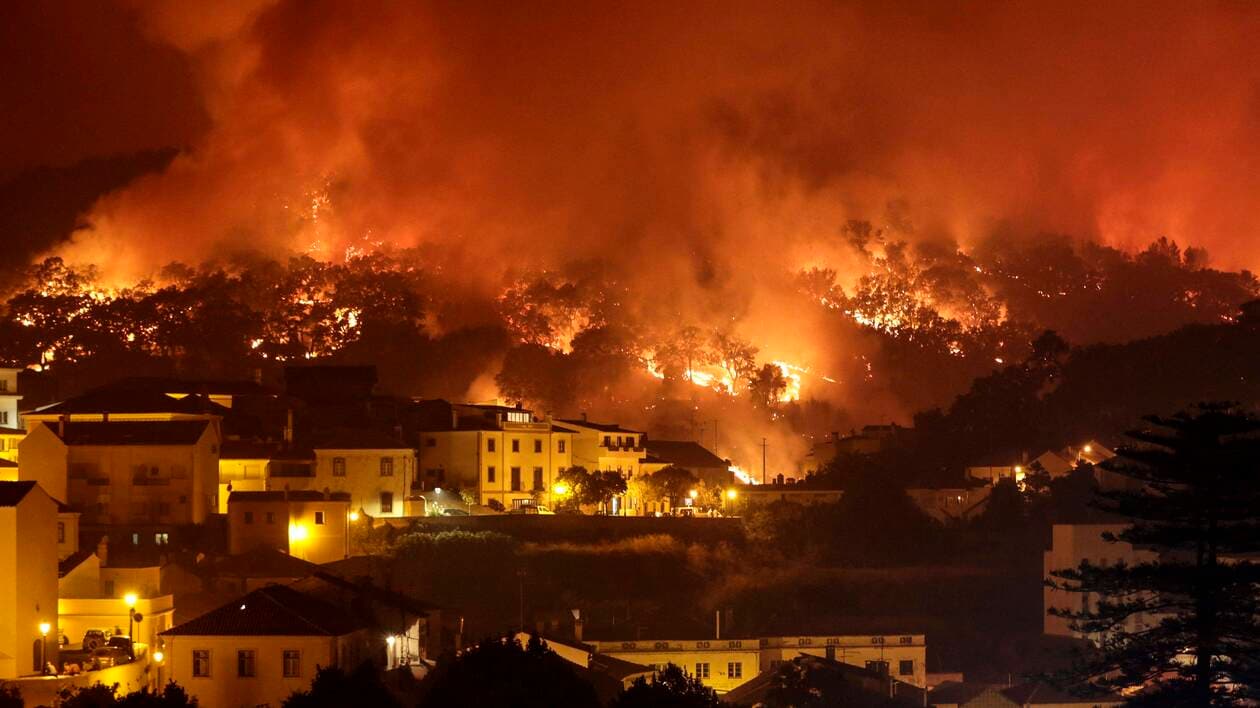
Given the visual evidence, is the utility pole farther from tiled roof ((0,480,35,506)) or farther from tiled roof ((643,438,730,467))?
tiled roof ((0,480,35,506))

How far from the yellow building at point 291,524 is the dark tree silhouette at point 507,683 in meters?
15.6

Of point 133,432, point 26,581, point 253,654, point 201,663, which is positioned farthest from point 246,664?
point 133,432

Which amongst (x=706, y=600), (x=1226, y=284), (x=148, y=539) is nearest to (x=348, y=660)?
(x=148, y=539)

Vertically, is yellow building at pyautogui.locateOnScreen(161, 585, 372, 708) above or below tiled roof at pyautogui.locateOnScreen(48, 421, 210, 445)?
below

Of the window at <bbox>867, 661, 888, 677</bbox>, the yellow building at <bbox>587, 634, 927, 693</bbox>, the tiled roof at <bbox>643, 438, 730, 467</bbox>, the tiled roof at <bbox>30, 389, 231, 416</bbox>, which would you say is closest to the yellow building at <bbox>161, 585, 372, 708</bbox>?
the yellow building at <bbox>587, 634, 927, 693</bbox>

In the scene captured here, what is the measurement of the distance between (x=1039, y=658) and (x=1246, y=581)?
20.5 m

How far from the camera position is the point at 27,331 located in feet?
261

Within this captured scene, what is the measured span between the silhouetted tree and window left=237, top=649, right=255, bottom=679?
398 centimetres

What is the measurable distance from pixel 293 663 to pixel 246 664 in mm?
843

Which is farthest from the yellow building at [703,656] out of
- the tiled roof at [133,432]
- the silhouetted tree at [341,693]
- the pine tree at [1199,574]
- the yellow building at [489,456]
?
the silhouetted tree at [341,693]

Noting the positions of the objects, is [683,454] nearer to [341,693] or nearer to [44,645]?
[44,645]

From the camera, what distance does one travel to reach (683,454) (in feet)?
242

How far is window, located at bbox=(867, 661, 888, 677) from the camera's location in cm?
5602

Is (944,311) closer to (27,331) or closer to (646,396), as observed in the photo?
(646,396)
